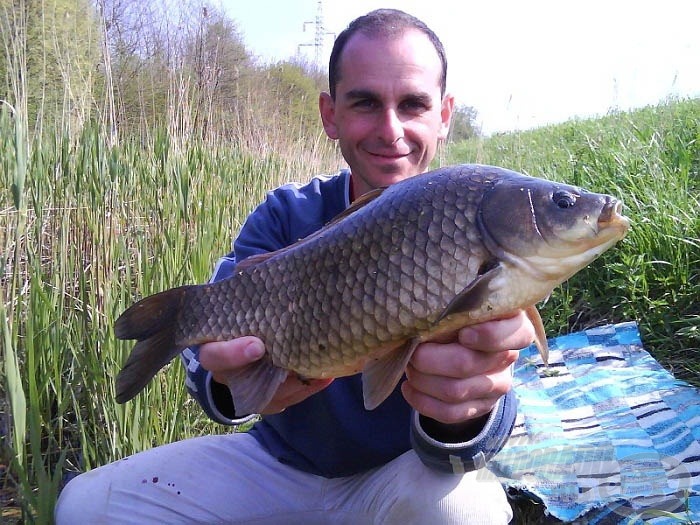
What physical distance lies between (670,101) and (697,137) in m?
0.99

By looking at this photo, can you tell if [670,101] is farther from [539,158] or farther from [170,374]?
[170,374]

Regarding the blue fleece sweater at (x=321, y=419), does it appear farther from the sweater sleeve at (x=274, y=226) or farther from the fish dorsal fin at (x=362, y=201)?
the fish dorsal fin at (x=362, y=201)

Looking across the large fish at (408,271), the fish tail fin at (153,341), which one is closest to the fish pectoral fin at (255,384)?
the large fish at (408,271)

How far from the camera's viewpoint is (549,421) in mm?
2062

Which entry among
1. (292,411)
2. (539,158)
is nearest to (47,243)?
(292,411)

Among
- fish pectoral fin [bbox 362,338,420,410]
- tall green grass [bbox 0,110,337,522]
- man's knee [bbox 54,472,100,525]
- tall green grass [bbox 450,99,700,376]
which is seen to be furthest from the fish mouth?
tall green grass [bbox 450,99,700,376]

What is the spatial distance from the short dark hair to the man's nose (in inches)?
7.3

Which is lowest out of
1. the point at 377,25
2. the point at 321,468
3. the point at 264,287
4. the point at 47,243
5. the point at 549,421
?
the point at 549,421

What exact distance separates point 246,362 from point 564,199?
1.80 feet

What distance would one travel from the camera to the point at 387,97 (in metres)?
1.65

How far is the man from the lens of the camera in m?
1.07

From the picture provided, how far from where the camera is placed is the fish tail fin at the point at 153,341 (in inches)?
45.9

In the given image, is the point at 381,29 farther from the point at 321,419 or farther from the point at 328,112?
the point at 321,419

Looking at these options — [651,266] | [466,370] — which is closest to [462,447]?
[466,370]
